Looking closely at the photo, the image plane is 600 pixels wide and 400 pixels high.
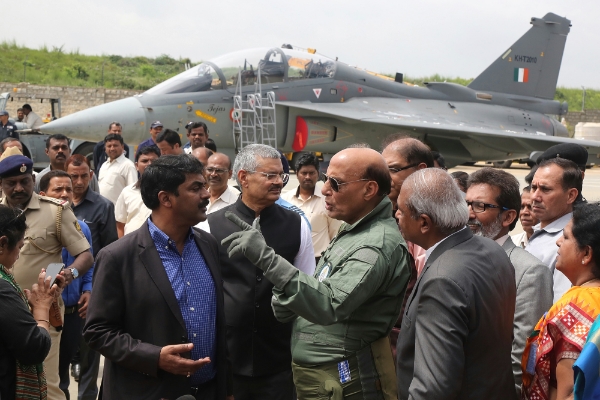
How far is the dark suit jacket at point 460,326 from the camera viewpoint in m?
2.41

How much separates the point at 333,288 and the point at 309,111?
12152 millimetres

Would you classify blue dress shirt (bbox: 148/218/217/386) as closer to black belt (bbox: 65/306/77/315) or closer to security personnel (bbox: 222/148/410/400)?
security personnel (bbox: 222/148/410/400)

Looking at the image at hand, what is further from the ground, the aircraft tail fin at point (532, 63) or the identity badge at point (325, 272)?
the aircraft tail fin at point (532, 63)

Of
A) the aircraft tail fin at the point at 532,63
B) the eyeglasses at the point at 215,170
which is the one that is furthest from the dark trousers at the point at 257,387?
the aircraft tail fin at the point at 532,63

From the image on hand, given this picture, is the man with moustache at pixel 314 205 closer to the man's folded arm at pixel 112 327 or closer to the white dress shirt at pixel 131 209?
the white dress shirt at pixel 131 209

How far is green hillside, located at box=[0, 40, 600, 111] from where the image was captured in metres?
50.0

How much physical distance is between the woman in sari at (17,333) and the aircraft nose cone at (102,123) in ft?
34.1

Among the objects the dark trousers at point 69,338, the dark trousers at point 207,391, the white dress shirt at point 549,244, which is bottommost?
the dark trousers at point 69,338

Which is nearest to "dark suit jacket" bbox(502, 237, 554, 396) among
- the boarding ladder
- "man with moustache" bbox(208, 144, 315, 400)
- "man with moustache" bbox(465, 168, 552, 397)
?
"man with moustache" bbox(465, 168, 552, 397)

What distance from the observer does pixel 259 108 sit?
14.0m

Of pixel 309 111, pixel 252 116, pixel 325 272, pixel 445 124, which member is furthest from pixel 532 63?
pixel 325 272

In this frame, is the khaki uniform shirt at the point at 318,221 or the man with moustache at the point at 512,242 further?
the khaki uniform shirt at the point at 318,221

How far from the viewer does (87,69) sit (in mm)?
53656

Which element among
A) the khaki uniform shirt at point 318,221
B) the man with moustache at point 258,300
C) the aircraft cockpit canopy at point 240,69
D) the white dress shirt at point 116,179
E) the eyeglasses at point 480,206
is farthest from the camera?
the aircraft cockpit canopy at point 240,69
